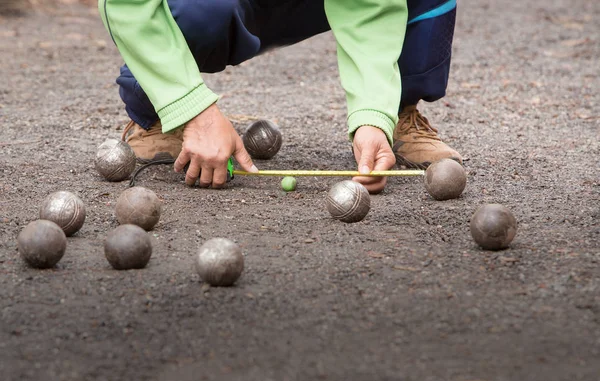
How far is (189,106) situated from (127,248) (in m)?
1.00

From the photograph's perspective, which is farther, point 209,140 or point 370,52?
point 370,52

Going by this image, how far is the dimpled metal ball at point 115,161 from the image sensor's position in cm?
426

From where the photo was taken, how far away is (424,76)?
4.55 meters

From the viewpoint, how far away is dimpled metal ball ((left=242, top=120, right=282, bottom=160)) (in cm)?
465

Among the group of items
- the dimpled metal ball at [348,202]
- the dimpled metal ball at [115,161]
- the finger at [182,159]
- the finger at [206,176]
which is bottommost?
the dimpled metal ball at [115,161]

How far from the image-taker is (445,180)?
3.91 meters

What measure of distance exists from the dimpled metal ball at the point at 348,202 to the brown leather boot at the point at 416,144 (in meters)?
0.96

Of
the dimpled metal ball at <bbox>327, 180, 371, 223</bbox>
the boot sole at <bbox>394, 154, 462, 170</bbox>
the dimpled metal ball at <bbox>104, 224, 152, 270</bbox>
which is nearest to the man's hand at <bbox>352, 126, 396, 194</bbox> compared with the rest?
the dimpled metal ball at <bbox>327, 180, 371, 223</bbox>

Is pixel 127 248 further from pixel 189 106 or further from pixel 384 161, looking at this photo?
pixel 384 161

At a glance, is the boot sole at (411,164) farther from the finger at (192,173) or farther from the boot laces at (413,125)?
the finger at (192,173)

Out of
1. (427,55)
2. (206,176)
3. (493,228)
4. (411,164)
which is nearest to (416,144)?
(411,164)

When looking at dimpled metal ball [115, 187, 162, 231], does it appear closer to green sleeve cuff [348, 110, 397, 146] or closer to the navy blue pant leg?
green sleeve cuff [348, 110, 397, 146]

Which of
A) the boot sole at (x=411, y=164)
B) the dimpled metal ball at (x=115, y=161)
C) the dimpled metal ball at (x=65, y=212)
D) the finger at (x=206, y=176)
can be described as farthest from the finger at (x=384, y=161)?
the dimpled metal ball at (x=65, y=212)

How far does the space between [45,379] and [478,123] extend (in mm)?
3974
